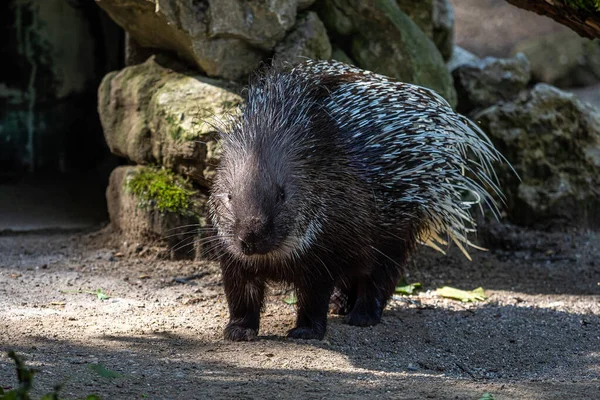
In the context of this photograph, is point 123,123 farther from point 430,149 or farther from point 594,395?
point 594,395

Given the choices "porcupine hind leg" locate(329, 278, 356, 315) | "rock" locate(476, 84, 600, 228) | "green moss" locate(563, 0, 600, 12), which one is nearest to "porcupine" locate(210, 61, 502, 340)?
"porcupine hind leg" locate(329, 278, 356, 315)

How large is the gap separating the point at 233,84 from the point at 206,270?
51.8 inches

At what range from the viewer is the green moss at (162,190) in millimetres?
5879

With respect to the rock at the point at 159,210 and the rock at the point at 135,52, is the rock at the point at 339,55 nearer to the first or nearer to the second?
the rock at the point at 135,52

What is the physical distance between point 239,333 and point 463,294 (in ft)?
6.33

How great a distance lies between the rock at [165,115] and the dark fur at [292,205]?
1098 millimetres

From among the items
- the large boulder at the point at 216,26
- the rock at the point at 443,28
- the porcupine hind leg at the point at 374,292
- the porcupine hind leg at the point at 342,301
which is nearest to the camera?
the porcupine hind leg at the point at 374,292

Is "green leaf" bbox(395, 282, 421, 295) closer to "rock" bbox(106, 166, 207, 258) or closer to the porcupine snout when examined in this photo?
"rock" bbox(106, 166, 207, 258)

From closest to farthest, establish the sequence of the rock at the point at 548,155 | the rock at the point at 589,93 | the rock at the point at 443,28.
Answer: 1. the rock at the point at 548,155
2. the rock at the point at 443,28
3. the rock at the point at 589,93

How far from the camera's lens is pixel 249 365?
387cm

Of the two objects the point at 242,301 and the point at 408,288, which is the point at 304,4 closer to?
the point at 408,288

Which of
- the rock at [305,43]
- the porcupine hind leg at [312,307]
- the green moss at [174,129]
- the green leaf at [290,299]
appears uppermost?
the rock at [305,43]

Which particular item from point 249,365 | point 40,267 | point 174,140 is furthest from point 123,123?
point 249,365

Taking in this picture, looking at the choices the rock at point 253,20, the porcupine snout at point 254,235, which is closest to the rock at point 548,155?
the rock at point 253,20
